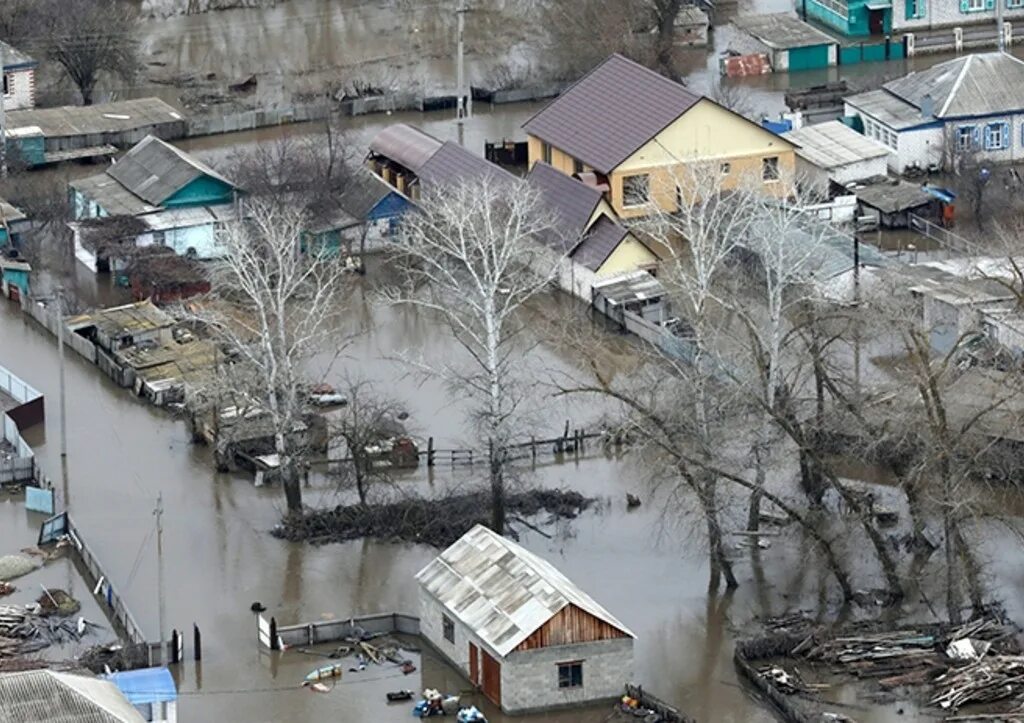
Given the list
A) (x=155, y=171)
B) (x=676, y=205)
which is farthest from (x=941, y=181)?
(x=155, y=171)

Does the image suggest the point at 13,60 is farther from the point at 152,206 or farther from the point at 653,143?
the point at 653,143

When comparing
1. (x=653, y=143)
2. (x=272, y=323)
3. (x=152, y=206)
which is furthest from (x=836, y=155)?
(x=272, y=323)

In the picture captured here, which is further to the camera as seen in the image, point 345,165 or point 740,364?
point 345,165

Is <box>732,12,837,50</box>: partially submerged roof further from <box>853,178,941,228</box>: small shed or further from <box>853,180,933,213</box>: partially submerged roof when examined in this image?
<box>853,178,941,228</box>: small shed

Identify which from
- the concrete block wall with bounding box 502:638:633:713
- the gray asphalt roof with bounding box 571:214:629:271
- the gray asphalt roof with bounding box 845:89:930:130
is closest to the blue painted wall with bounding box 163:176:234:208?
the gray asphalt roof with bounding box 571:214:629:271

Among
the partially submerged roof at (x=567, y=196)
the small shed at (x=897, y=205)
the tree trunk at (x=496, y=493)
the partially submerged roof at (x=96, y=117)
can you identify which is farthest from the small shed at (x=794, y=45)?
the tree trunk at (x=496, y=493)

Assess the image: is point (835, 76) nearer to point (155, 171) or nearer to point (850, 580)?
point (155, 171)
